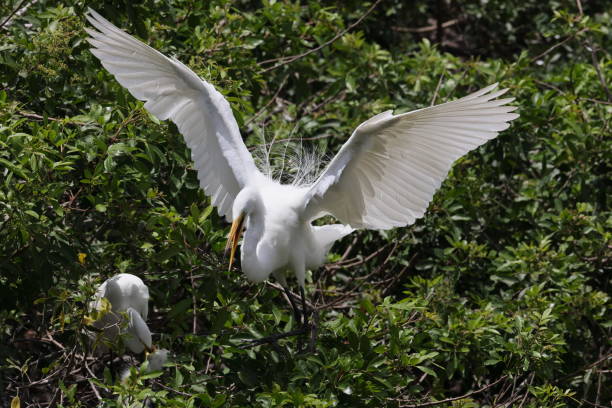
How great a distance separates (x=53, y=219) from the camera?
3.21 metres

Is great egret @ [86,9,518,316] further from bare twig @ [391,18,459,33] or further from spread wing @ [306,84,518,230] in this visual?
bare twig @ [391,18,459,33]

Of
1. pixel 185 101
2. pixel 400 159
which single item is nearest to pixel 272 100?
pixel 185 101

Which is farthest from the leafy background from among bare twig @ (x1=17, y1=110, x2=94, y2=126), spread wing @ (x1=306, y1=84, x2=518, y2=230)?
spread wing @ (x1=306, y1=84, x2=518, y2=230)

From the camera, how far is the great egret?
3096 millimetres

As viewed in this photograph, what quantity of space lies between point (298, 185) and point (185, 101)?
1.88ft

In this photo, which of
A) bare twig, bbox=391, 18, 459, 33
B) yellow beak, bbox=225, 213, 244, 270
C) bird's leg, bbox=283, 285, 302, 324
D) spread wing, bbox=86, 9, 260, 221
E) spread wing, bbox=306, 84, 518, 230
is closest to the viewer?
spread wing, bbox=306, 84, 518, 230

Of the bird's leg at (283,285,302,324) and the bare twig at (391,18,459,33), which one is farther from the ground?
the bare twig at (391,18,459,33)

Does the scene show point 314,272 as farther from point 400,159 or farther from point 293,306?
point 400,159

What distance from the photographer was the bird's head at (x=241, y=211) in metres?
3.21

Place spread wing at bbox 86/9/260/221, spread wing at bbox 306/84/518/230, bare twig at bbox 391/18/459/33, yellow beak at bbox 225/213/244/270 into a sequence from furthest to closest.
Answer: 1. bare twig at bbox 391/18/459/33
2. spread wing at bbox 86/9/260/221
3. yellow beak at bbox 225/213/244/270
4. spread wing at bbox 306/84/518/230

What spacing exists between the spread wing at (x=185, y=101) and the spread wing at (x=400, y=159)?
0.39 m

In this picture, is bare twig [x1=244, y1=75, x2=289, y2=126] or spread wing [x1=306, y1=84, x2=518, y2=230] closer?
spread wing [x1=306, y1=84, x2=518, y2=230]

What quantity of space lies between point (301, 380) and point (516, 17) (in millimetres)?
3528

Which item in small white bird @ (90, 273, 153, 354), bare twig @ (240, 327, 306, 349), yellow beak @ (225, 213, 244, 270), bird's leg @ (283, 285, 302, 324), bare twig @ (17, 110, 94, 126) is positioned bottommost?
bird's leg @ (283, 285, 302, 324)
